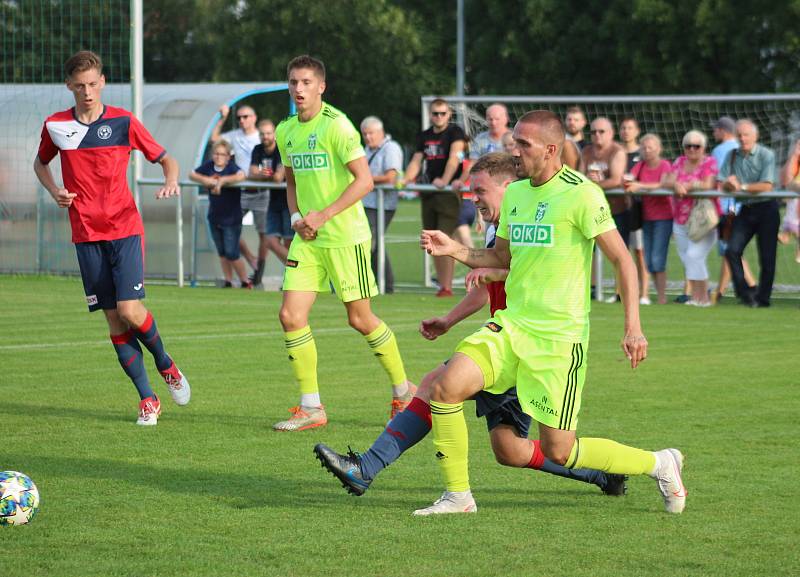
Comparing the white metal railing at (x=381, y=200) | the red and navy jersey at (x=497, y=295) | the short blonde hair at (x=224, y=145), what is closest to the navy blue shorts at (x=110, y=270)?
the red and navy jersey at (x=497, y=295)

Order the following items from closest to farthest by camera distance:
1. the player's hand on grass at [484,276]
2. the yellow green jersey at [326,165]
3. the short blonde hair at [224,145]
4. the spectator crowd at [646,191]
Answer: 1. the player's hand on grass at [484,276]
2. the yellow green jersey at [326,165]
3. the spectator crowd at [646,191]
4. the short blonde hair at [224,145]

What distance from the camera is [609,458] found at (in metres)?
6.17

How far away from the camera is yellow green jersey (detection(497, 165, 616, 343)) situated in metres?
5.88

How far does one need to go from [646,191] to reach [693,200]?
561 mm

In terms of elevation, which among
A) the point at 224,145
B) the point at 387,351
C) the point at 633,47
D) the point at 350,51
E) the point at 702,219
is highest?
the point at 350,51

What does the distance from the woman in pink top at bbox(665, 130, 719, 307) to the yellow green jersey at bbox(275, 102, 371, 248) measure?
7.62m

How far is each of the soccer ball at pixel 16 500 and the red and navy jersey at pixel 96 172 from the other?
3.02 metres

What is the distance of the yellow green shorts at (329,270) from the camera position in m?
8.73

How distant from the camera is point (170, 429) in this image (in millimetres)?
8469

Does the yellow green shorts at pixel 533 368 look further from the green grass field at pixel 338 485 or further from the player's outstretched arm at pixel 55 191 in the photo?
the player's outstretched arm at pixel 55 191

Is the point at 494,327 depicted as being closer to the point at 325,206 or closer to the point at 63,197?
the point at 325,206

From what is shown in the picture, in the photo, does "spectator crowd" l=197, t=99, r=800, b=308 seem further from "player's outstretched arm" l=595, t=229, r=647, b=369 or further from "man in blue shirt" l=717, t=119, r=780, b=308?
"player's outstretched arm" l=595, t=229, r=647, b=369

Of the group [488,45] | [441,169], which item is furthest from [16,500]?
[488,45]

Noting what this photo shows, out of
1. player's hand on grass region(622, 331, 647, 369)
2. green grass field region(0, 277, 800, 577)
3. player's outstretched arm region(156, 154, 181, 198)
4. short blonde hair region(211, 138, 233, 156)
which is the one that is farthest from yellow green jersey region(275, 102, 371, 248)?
short blonde hair region(211, 138, 233, 156)
